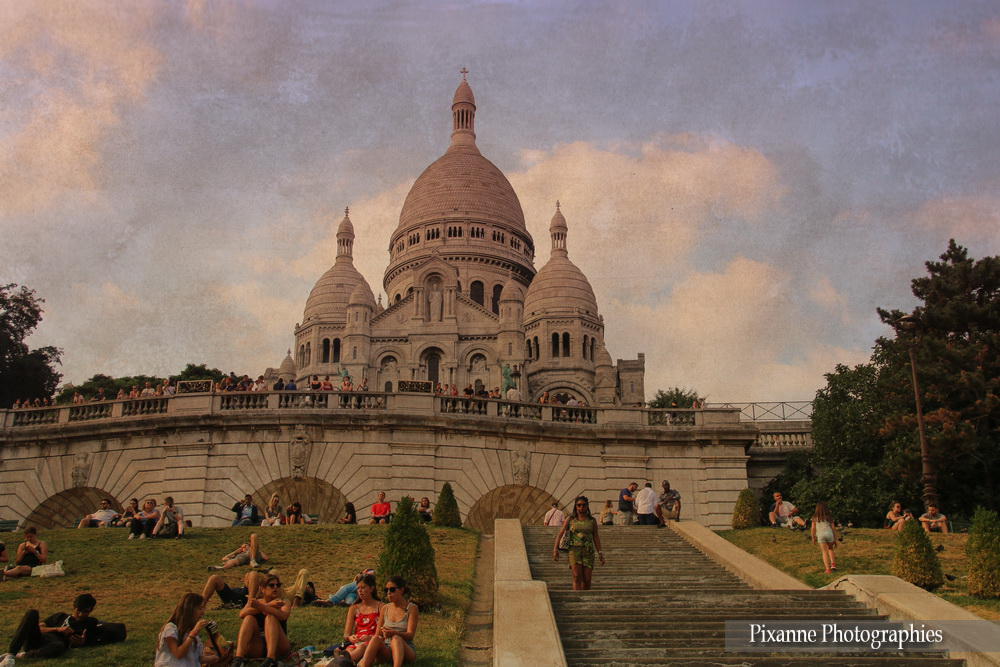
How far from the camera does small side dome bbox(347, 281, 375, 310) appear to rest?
259 ft

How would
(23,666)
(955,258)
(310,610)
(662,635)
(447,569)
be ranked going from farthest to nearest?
(955,258) < (447,569) < (310,610) < (662,635) < (23,666)

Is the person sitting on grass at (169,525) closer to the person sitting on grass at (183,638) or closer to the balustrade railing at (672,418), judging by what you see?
the person sitting on grass at (183,638)

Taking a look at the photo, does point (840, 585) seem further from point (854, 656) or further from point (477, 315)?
point (477, 315)

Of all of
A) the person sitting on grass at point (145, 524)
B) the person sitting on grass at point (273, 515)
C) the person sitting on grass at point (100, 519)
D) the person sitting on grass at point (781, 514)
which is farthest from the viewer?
the person sitting on grass at point (781, 514)

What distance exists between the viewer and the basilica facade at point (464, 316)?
77.2 m

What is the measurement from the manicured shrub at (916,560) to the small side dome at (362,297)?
216 feet

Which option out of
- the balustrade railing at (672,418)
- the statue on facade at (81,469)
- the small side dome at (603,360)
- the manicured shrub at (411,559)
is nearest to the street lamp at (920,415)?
the balustrade railing at (672,418)

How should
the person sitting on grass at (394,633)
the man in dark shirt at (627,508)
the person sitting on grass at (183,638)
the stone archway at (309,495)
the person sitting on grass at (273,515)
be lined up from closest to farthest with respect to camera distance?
the person sitting on grass at (183,638), the person sitting on grass at (394,633), the person sitting on grass at (273,515), the man in dark shirt at (627,508), the stone archway at (309,495)

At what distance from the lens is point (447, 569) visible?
16547 millimetres

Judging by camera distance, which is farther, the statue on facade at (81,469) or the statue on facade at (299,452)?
the statue on facade at (81,469)

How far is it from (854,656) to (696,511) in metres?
14.2

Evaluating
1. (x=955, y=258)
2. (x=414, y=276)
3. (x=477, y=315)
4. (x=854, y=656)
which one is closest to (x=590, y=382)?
(x=477, y=315)

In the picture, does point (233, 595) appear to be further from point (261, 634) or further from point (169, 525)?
point (169, 525)

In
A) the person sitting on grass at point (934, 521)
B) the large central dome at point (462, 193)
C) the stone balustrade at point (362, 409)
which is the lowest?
the person sitting on grass at point (934, 521)
